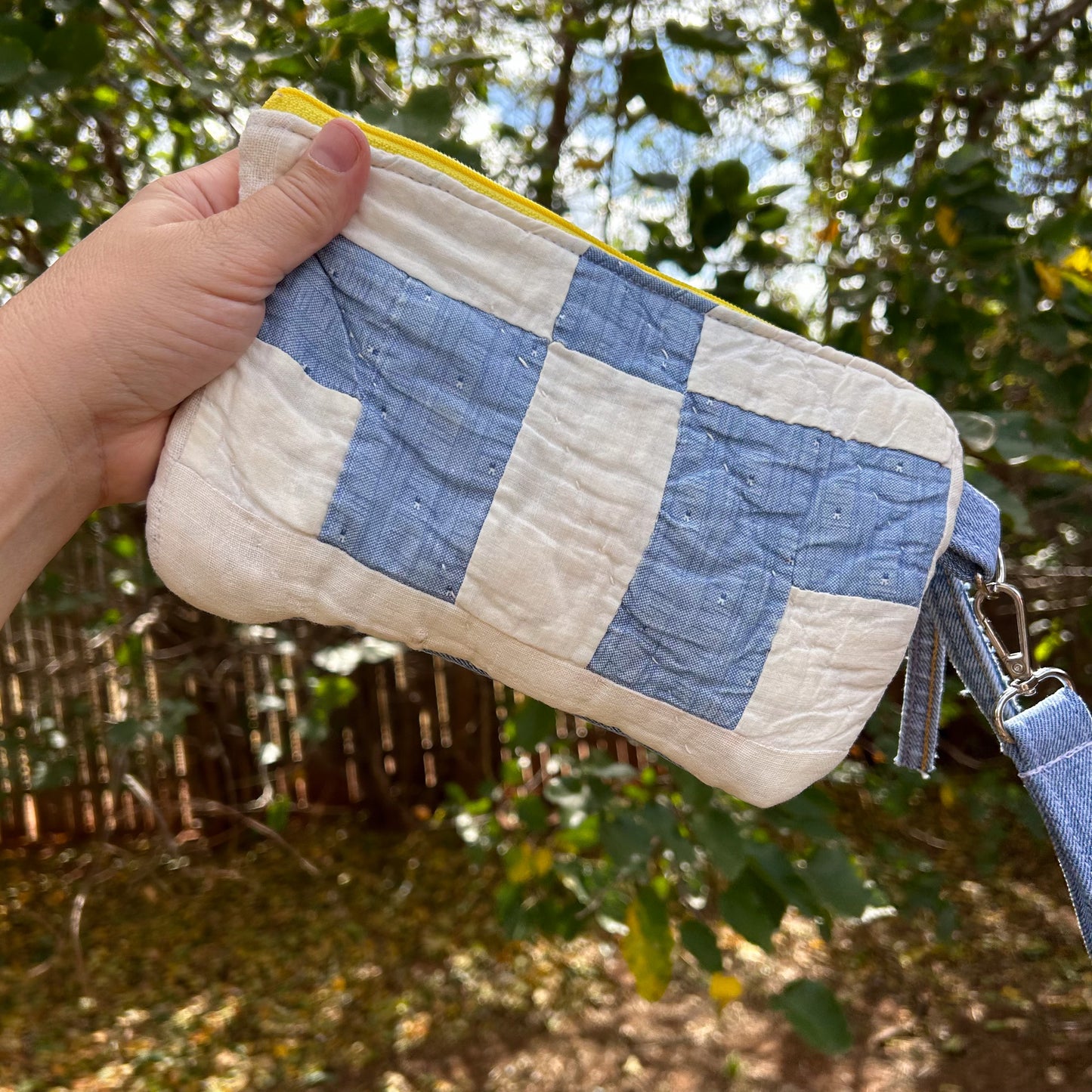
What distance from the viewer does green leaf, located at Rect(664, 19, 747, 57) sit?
132 cm

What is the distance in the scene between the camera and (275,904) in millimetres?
3094


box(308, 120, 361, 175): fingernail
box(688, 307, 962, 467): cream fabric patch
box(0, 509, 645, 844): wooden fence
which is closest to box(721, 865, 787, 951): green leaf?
box(688, 307, 962, 467): cream fabric patch

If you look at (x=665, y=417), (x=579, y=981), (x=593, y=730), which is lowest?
(x=579, y=981)

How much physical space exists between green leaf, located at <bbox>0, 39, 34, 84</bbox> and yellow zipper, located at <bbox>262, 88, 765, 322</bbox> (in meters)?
0.40

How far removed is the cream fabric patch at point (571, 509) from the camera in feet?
2.59

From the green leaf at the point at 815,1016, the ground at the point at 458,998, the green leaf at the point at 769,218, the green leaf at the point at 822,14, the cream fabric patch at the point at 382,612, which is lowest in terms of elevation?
the ground at the point at 458,998

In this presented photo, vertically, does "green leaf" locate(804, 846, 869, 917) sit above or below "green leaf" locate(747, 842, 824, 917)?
above

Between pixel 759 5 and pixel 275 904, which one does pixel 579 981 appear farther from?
pixel 759 5

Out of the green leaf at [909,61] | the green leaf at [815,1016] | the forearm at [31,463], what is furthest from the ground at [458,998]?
the green leaf at [909,61]

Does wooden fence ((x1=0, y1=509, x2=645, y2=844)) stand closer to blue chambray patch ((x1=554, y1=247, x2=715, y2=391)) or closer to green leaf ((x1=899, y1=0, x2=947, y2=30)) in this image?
blue chambray patch ((x1=554, y1=247, x2=715, y2=391))

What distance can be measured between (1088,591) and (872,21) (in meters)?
1.44

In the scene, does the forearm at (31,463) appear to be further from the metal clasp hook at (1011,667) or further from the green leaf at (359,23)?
the metal clasp hook at (1011,667)

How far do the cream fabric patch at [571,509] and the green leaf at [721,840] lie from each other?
2.04 ft

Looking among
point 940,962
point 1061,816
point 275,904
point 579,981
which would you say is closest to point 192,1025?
point 275,904
